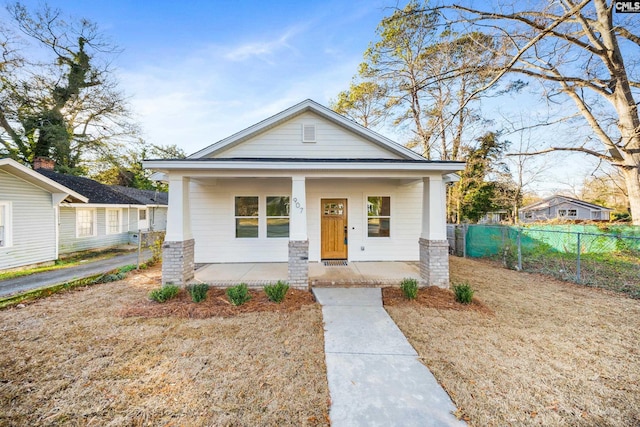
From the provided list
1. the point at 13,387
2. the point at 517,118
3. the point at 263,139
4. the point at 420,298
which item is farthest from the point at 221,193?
the point at 517,118

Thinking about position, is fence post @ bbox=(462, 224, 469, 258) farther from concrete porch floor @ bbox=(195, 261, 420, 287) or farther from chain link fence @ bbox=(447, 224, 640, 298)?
concrete porch floor @ bbox=(195, 261, 420, 287)

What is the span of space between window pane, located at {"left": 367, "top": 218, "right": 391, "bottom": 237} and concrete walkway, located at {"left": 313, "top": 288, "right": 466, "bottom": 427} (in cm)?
384

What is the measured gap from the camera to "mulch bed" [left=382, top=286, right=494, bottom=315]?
190 inches

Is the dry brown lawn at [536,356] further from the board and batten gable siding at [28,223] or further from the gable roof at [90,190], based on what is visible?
the gable roof at [90,190]

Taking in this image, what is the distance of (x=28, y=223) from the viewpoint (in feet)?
29.1

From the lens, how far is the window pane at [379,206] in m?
8.12

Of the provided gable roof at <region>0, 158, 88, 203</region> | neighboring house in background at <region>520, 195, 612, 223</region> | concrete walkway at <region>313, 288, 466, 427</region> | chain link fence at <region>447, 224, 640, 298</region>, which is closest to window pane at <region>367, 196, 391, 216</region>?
concrete walkway at <region>313, 288, 466, 427</region>

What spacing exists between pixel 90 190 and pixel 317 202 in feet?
43.1

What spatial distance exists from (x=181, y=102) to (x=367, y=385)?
511 inches

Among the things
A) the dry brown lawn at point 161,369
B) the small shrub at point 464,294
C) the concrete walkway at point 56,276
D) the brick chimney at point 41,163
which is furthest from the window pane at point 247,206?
the brick chimney at point 41,163

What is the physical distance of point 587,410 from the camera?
2.34 meters

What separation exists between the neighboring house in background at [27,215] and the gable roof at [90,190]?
2.44m

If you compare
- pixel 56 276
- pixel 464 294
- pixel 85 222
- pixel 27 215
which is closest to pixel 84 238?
pixel 85 222

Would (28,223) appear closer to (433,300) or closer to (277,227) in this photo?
(277,227)
